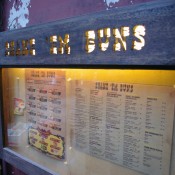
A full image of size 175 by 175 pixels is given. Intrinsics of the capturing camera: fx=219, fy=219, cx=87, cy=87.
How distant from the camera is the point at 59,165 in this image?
5.31 feet

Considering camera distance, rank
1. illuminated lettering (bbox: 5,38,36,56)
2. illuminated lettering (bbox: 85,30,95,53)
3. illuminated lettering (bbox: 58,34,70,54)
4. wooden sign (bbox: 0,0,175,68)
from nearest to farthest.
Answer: wooden sign (bbox: 0,0,175,68), illuminated lettering (bbox: 85,30,95,53), illuminated lettering (bbox: 58,34,70,54), illuminated lettering (bbox: 5,38,36,56)

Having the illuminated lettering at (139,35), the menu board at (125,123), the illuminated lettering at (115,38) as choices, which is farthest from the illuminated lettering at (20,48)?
the illuminated lettering at (139,35)

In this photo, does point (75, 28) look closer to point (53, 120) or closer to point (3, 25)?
point (53, 120)

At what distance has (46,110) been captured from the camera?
5.48ft

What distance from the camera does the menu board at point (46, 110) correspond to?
1562 millimetres

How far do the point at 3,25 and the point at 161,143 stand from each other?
1846 millimetres

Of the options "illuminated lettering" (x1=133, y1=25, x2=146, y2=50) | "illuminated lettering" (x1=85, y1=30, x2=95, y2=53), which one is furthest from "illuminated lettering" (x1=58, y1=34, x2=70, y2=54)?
"illuminated lettering" (x1=133, y1=25, x2=146, y2=50)

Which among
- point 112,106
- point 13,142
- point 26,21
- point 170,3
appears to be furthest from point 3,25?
point 170,3

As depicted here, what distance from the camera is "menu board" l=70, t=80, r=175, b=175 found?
1.09 meters

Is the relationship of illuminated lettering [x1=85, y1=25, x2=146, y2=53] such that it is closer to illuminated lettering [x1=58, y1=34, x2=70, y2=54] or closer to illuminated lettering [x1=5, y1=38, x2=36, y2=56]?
illuminated lettering [x1=58, y1=34, x2=70, y2=54]

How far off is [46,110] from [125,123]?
690mm

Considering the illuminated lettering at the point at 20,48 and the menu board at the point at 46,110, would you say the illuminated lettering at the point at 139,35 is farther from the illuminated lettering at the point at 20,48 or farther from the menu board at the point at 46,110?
the illuminated lettering at the point at 20,48

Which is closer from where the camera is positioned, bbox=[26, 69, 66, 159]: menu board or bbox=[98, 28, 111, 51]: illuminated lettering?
bbox=[98, 28, 111, 51]: illuminated lettering

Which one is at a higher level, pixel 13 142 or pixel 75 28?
pixel 75 28
